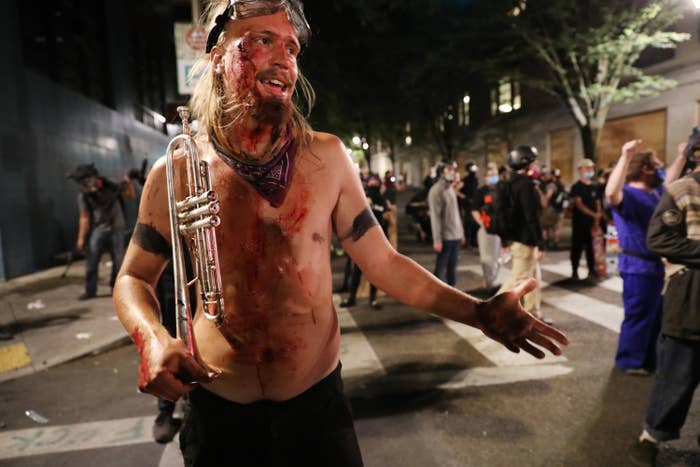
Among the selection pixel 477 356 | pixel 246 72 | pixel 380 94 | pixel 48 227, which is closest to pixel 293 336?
pixel 246 72

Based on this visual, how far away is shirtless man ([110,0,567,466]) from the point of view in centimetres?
160

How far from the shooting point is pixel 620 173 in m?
4.28

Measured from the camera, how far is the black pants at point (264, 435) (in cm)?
161

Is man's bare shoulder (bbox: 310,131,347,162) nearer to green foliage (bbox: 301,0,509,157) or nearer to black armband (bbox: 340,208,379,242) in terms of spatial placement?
black armband (bbox: 340,208,379,242)

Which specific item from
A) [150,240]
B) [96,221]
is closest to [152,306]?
[150,240]

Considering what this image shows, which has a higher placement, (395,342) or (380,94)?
(380,94)

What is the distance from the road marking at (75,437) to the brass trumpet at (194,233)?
2.98 m

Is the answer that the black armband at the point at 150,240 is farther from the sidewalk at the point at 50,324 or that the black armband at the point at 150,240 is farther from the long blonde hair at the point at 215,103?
the sidewalk at the point at 50,324

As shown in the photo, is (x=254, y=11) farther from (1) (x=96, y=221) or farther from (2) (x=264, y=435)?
(1) (x=96, y=221)

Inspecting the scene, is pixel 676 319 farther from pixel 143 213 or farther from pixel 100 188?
pixel 100 188

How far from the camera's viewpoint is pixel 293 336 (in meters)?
1.65

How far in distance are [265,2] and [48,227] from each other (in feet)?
41.1

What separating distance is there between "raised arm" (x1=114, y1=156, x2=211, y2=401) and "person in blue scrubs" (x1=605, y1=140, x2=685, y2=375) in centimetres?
404

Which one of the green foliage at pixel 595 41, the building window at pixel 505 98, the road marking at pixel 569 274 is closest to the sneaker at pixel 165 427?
the road marking at pixel 569 274
